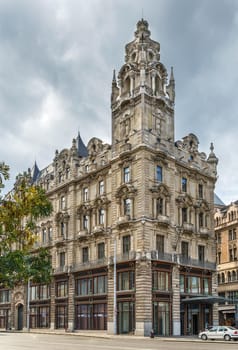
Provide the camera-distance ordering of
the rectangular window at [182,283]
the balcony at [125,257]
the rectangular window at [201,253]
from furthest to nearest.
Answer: the rectangular window at [201,253]
the rectangular window at [182,283]
the balcony at [125,257]

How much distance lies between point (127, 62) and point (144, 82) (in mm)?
5185

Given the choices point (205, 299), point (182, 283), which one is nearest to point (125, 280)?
point (182, 283)

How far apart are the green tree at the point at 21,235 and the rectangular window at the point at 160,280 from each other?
41474 mm

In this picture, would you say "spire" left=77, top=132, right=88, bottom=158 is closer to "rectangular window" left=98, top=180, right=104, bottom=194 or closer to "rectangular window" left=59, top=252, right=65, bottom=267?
"rectangular window" left=98, top=180, right=104, bottom=194

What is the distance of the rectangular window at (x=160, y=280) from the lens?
55094 millimetres

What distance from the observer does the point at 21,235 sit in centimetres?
1462

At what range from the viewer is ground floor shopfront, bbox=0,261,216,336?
54.1 metres

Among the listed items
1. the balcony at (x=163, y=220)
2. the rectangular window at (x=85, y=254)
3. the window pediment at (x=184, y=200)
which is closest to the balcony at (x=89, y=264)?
the rectangular window at (x=85, y=254)

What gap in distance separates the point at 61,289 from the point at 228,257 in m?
31.1

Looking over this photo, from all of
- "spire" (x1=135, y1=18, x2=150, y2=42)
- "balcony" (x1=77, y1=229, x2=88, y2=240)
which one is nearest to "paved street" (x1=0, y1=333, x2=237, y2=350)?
"balcony" (x1=77, y1=229, x2=88, y2=240)

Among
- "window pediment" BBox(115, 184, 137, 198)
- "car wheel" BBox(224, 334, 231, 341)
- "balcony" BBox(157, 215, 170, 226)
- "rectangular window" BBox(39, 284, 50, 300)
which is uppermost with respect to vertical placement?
"window pediment" BBox(115, 184, 137, 198)

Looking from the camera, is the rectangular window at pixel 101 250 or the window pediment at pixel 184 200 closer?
the window pediment at pixel 184 200

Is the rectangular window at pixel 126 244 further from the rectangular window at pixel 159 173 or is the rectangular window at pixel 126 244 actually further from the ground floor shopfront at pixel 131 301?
the rectangular window at pixel 159 173

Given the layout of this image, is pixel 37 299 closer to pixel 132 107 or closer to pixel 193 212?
pixel 193 212
